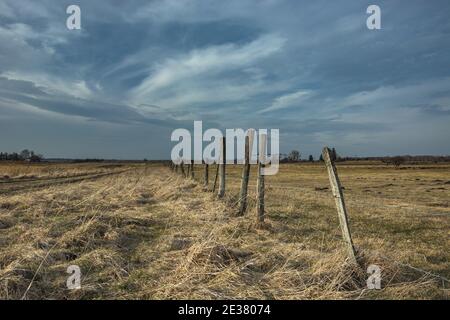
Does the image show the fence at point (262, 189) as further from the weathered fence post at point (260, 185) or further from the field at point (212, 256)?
the field at point (212, 256)

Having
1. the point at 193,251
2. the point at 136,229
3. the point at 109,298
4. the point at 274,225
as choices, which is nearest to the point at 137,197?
the point at 136,229

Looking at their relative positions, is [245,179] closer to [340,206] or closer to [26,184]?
[340,206]

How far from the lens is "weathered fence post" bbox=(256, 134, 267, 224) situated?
35.5ft

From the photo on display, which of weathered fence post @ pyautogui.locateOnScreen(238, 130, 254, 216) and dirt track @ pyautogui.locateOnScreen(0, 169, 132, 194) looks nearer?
weathered fence post @ pyautogui.locateOnScreen(238, 130, 254, 216)

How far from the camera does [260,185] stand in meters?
11.4

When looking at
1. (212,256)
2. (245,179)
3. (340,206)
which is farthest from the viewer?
(245,179)

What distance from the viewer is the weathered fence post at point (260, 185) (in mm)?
10831

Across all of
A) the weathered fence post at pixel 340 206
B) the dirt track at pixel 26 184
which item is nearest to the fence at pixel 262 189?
the weathered fence post at pixel 340 206

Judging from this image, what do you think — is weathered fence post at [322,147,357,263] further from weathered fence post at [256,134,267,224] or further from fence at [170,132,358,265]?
weathered fence post at [256,134,267,224]

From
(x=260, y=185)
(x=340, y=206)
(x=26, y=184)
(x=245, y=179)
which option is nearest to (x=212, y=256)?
(x=340, y=206)

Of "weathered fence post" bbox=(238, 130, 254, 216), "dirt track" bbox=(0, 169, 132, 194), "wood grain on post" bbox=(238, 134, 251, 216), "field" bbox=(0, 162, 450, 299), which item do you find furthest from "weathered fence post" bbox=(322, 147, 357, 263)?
"dirt track" bbox=(0, 169, 132, 194)

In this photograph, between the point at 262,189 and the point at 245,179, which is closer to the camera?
the point at 262,189

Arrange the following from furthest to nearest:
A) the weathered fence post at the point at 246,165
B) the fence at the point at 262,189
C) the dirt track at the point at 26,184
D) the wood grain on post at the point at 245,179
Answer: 1. the dirt track at the point at 26,184
2. the weathered fence post at the point at 246,165
3. the wood grain on post at the point at 245,179
4. the fence at the point at 262,189
